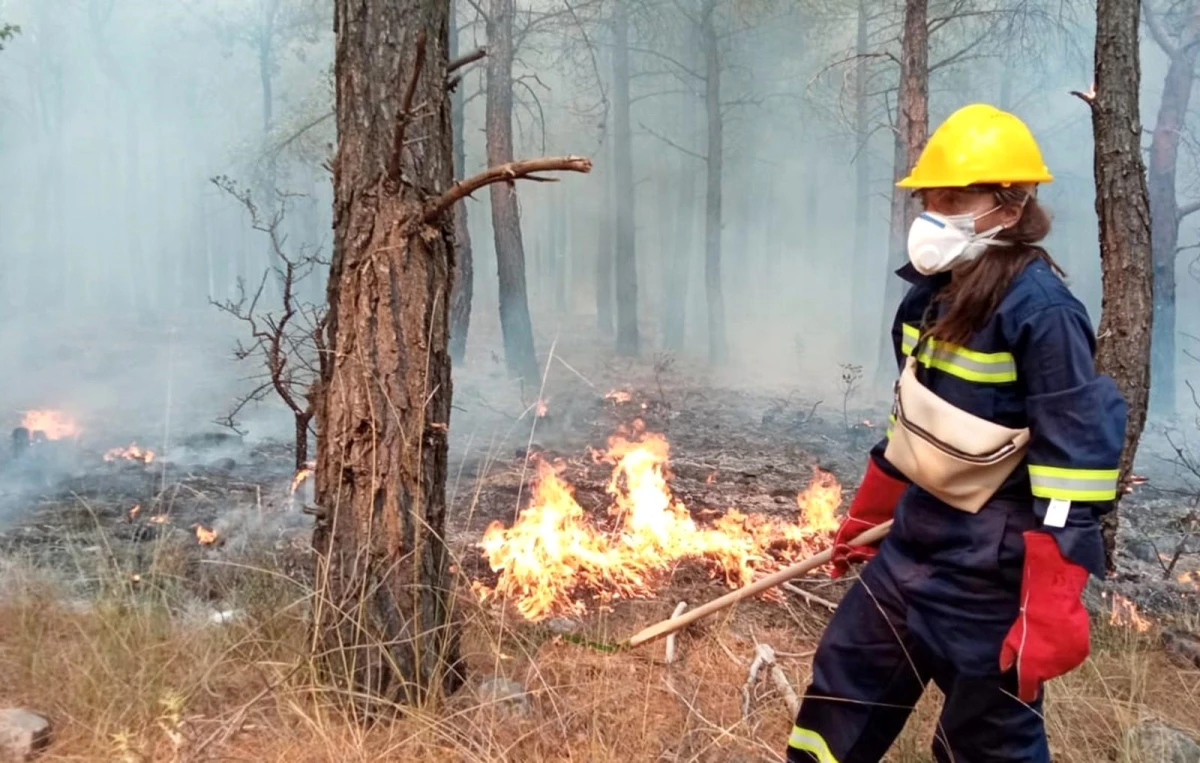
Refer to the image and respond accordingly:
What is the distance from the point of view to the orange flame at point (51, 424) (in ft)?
31.4

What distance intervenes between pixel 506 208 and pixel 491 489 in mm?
7205

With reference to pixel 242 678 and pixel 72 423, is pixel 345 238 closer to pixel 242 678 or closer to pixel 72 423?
pixel 242 678

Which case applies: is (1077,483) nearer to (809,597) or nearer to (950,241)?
(950,241)

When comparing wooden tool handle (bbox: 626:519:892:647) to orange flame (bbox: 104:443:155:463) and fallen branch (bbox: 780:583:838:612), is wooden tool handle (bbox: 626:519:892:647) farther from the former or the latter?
orange flame (bbox: 104:443:155:463)

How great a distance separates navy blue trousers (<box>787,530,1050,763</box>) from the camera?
199 cm

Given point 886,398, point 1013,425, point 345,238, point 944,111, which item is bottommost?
point 886,398

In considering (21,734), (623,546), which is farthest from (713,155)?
(21,734)

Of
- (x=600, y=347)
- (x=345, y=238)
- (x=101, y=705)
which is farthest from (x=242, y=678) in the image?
(x=600, y=347)

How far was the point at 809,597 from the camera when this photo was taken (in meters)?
4.13

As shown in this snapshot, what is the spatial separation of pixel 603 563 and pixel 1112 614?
2804 millimetres

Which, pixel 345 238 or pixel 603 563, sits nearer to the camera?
pixel 345 238

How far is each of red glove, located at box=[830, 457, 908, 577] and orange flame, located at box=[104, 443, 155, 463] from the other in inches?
304

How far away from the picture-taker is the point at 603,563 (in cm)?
461

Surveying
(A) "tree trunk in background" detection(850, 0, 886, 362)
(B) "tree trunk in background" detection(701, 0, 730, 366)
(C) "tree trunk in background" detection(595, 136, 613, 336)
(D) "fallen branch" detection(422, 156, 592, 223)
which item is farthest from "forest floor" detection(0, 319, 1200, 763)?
(C) "tree trunk in background" detection(595, 136, 613, 336)
